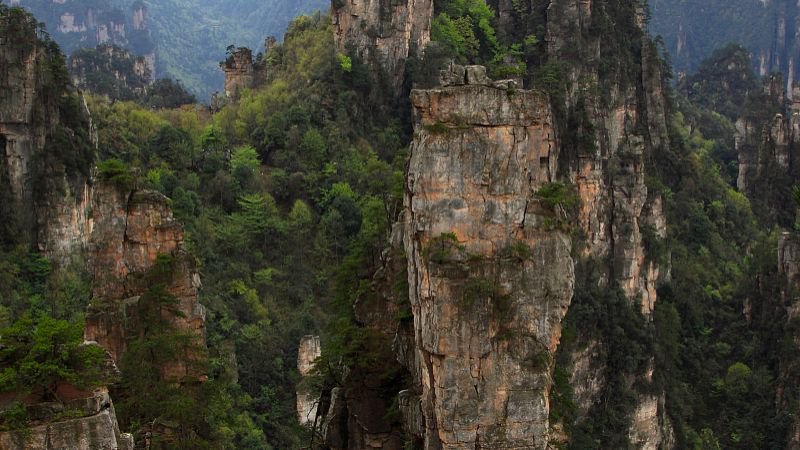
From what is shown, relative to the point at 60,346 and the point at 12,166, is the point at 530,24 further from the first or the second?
the point at 60,346

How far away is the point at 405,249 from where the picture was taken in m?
23.7

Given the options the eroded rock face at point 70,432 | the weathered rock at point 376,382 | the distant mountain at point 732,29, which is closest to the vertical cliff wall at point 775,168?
the weathered rock at point 376,382

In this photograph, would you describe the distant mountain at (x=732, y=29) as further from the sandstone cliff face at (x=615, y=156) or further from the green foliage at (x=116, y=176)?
the green foliage at (x=116, y=176)

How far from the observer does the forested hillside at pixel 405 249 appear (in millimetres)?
20969

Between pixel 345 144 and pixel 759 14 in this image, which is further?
pixel 759 14

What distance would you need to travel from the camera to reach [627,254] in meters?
52.3

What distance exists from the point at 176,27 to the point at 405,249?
135 meters

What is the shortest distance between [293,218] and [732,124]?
65.6 m

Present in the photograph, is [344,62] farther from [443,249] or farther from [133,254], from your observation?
[443,249]

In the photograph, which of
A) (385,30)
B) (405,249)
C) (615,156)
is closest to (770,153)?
(615,156)

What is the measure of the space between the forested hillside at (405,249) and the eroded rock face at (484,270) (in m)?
0.06

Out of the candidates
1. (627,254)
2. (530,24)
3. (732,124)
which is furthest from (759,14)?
(627,254)

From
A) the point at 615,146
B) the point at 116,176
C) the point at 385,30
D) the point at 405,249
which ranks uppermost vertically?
the point at 385,30

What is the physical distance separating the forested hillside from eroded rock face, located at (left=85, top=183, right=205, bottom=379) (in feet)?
0.20
